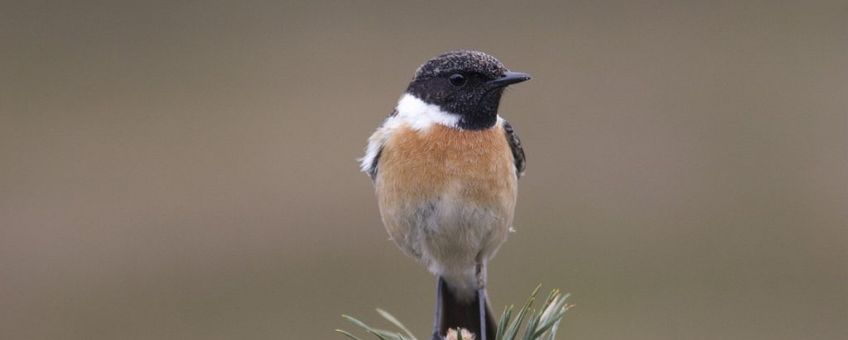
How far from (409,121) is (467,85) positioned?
0.86 ft

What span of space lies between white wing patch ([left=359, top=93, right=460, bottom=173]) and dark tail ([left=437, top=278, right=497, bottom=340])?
1.81ft

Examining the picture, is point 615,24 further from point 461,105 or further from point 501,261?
point 461,105

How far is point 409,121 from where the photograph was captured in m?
4.42

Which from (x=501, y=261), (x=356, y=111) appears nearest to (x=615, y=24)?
(x=356, y=111)

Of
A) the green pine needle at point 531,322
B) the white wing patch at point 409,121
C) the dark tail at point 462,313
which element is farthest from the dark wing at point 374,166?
the green pine needle at point 531,322

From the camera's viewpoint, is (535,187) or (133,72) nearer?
(535,187)

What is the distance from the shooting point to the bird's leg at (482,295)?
14.1 feet

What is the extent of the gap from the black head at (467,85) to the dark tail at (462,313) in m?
0.65

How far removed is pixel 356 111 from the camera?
11.8 metres

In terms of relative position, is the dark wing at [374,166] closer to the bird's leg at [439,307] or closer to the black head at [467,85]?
the black head at [467,85]

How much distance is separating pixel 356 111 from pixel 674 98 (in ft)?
10.9

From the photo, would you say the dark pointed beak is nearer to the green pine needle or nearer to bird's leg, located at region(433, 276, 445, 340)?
bird's leg, located at region(433, 276, 445, 340)

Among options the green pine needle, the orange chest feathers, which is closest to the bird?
the orange chest feathers

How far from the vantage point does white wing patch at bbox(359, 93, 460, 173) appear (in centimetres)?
439
